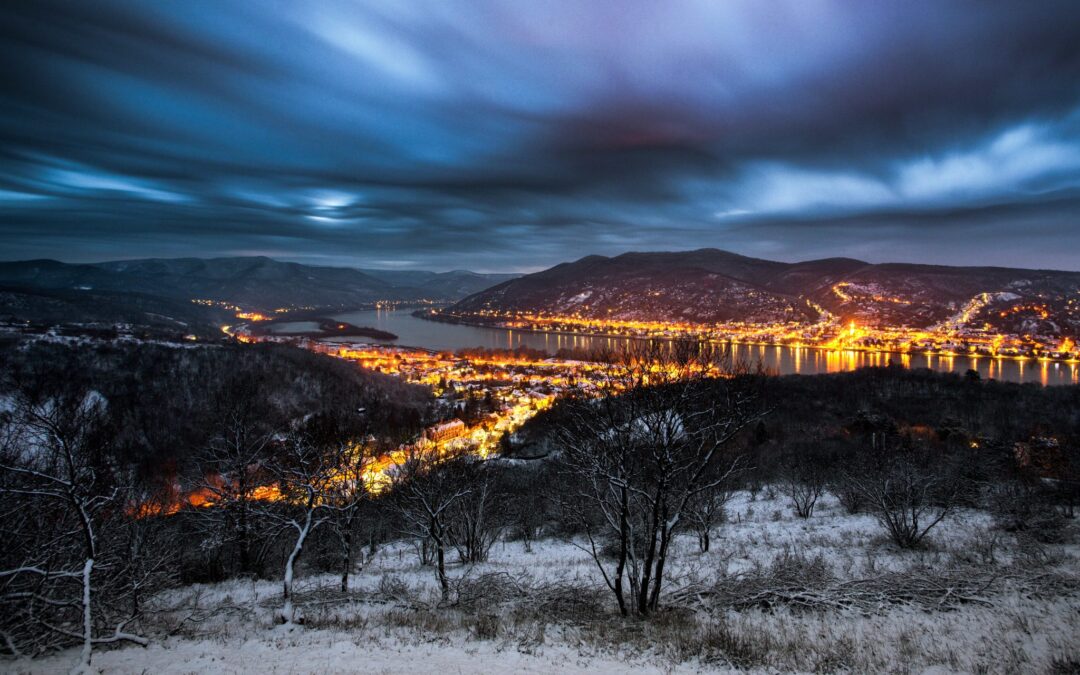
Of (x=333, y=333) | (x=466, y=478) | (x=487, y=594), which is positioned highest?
(x=333, y=333)

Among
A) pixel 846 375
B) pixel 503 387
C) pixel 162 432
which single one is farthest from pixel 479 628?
pixel 846 375

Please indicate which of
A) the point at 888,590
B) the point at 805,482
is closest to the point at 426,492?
the point at 888,590

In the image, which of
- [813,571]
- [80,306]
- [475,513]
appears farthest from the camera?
[80,306]

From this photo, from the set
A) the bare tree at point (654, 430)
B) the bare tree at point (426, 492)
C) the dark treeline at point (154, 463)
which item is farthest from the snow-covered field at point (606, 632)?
the bare tree at point (426, 492)

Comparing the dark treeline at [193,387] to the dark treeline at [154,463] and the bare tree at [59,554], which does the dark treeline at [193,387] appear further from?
the bare tree at [59,554]

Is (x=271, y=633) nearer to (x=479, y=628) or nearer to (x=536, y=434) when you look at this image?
(x=479, y=628)

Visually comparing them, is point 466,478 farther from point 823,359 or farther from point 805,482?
point 823,359
